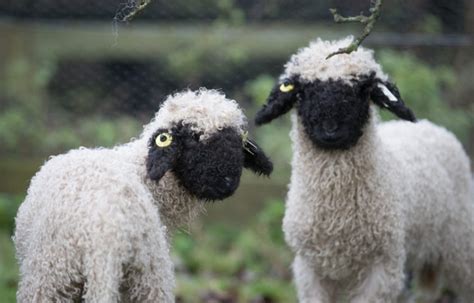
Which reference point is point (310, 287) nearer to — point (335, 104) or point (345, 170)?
point (345, 170)

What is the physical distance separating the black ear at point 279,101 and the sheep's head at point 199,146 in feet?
2.88

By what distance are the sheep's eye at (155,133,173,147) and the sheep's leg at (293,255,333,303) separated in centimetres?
150

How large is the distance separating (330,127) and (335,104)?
0.12 m

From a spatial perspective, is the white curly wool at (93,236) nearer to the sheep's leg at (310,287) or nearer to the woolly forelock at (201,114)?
the woolly forelock at (201,114)

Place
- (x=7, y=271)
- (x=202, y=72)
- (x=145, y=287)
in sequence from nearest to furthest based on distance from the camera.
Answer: (x=145, y=287), (x=7, y=271), (x=202, y=72)

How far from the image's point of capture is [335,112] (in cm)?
483

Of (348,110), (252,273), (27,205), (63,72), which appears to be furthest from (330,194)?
(63,72)

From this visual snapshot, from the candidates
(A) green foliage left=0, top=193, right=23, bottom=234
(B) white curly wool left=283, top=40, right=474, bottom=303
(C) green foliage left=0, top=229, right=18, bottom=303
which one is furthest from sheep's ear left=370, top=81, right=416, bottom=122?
(A) green foliage left=0, top=193, right=23, bottom=234

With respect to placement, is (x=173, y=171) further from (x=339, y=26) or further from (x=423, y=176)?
(x=339, y=26)

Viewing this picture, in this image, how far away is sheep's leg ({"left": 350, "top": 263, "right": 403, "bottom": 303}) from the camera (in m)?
5.00

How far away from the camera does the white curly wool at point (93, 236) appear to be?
139 inches

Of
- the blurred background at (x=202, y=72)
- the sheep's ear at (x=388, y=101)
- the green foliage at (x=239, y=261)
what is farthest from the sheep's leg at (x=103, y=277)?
the blurred background at (x=202, y=72)

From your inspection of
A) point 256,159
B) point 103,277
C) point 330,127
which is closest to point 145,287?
point 103,277

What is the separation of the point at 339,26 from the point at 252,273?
269 centimetres
